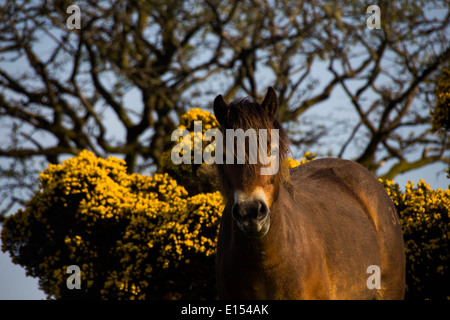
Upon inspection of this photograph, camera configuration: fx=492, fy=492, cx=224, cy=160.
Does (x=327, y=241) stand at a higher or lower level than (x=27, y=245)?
lower

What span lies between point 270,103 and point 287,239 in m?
0.99

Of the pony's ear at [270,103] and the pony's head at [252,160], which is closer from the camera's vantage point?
the pony's head at [252,160]

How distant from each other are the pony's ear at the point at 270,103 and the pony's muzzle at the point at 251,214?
824 mm

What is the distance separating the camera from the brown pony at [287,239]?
3186mm

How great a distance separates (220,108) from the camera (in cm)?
355

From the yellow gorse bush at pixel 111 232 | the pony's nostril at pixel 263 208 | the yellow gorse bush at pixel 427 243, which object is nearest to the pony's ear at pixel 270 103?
the pony's nostril at pixel 263 208

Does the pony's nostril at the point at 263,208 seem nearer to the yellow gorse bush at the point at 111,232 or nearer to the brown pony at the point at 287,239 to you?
the brown pony at the point at 287,239

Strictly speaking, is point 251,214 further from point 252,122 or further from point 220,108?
point 220,108

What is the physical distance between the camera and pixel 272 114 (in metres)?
3.58

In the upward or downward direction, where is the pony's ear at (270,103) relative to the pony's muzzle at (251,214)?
upward

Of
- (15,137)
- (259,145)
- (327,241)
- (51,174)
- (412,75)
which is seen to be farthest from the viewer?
(15,137)

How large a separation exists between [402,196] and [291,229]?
372 centimetres
